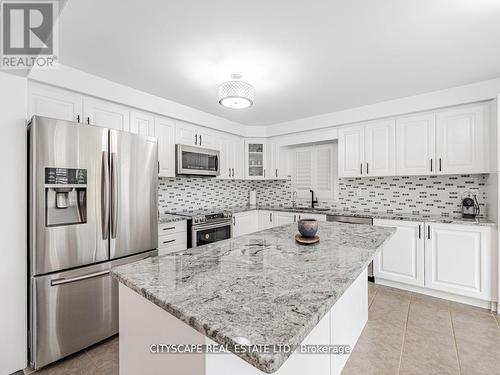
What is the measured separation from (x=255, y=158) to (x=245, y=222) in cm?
123

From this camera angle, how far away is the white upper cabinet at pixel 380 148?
3.29 meters

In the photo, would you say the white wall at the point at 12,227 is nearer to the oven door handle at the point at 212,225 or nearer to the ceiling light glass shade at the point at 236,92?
the ceiling light glass shade at the point at 236,92

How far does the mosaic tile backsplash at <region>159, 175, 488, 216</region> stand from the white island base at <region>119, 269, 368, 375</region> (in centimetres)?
245

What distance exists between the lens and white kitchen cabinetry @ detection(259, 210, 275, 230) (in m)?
4.27

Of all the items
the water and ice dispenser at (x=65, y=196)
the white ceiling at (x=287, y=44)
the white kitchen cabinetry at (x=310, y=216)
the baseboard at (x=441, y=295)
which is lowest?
the baseboard at (x=441, y=295)

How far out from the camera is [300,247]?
5.11ft

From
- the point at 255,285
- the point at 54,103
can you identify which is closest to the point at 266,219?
the point at 54,103

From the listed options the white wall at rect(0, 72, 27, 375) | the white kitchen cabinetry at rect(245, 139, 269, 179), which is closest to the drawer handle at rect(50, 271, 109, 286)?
the white wall at rect(0, 72, 27, 375)

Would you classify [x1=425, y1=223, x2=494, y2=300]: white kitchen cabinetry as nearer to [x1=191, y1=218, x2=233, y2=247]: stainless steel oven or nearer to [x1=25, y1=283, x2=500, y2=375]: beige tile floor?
[x1=25, y1=283, x2=500, y2=375]: beige tile floor

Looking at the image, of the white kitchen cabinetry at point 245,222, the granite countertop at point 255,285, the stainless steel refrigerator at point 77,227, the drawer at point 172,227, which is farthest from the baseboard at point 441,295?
the stainless steel refrigerator at point 77,227

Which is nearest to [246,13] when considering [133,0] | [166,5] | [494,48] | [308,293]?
[166,5]

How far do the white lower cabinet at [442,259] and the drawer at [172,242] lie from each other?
2465 millimetres

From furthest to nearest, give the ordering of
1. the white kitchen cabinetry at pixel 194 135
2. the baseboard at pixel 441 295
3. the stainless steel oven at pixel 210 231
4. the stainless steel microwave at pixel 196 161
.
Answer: the white kitchen cabinetry at pixel 194 135
the stainless steel microwave at pixel 196 161
the stainless steel oven at pixel 210 231
the baseboard at pixel 441 295

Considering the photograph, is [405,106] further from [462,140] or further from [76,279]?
[76,279]
